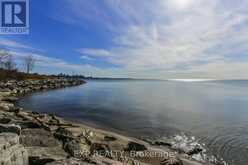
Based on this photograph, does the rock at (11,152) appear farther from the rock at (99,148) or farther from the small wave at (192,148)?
the small wave at (192,148)

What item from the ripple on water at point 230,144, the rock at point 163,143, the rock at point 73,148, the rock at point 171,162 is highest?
the rock at point 73,148

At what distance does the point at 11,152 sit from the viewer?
3863 millimetres

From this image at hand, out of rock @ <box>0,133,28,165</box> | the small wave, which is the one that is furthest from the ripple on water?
rock @ <box>0,133,28,165</box>

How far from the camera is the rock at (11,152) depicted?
12.1 feet

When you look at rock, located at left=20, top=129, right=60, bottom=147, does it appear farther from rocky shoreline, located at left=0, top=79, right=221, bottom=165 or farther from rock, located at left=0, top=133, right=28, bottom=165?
rock, located at left=0, top=133, right=28, bottom=165

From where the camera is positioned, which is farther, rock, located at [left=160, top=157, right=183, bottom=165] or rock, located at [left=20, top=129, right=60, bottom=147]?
rock, located at [left=160, top=157, right=183, bottom=165]

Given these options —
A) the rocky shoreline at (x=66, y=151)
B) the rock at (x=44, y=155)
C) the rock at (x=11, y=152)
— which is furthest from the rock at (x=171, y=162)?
the rock at (x=11, y=152)

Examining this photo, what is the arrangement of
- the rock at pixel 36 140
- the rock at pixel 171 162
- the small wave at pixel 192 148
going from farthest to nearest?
the small wave at pixel 192 148 < the rock at pixel 171 162 < the rock at pixel 36 140

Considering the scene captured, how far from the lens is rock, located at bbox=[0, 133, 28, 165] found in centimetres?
368

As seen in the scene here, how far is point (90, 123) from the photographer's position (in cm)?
1305

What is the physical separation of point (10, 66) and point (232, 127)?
5621 centimetres

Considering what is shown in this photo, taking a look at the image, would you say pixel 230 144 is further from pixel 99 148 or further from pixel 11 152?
pixel 11 152

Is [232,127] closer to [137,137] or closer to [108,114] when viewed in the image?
[137,137]

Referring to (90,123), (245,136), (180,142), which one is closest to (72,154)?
(180,142)
